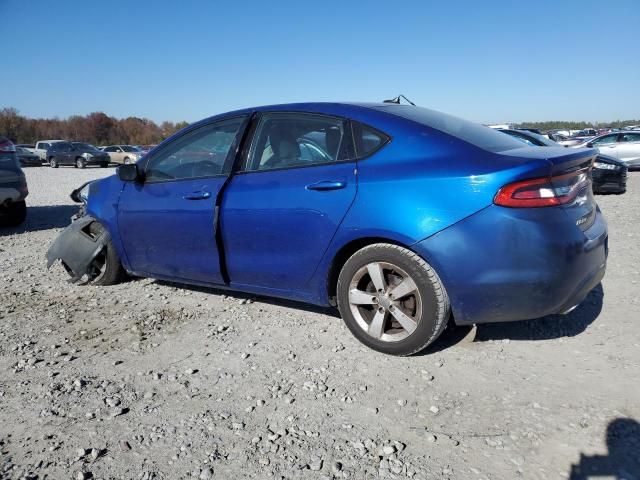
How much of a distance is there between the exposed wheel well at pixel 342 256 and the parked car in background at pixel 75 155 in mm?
29486

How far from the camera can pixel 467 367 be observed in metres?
2.86

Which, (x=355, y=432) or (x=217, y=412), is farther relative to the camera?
(x=217, y=412)

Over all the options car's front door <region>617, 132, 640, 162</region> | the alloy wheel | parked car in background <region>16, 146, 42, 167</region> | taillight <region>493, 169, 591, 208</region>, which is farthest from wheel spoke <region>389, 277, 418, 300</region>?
parked car in background <region>16, 146, 42, 167</region>

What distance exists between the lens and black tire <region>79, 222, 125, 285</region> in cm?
453

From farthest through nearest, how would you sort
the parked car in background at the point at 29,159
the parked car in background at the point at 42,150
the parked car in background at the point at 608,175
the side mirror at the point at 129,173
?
the parked car in background at the point at 42,150 < the parked car in background at the point at 29,159 < the parked car in background at the point at 608,175 < the side mirror at the point at 129,173

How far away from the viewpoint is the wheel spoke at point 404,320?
9.39 feet

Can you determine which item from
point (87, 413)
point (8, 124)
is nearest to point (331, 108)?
point (87, 413)

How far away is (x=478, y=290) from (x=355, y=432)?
1020 mm

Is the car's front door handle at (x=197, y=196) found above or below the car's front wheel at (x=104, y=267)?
above

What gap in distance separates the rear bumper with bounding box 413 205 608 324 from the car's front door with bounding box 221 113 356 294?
68 centimetres

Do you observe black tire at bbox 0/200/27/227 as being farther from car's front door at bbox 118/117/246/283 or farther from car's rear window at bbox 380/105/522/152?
car's rear window at bbox 380/105/522/152

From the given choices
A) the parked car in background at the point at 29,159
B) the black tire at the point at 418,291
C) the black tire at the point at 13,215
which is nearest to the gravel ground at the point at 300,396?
the black tire at the point at 418,291

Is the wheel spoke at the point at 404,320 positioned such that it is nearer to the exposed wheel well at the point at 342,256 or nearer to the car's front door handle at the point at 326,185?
the exposed wheel well at the point at 342,256

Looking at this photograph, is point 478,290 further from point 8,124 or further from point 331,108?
point 8,124
